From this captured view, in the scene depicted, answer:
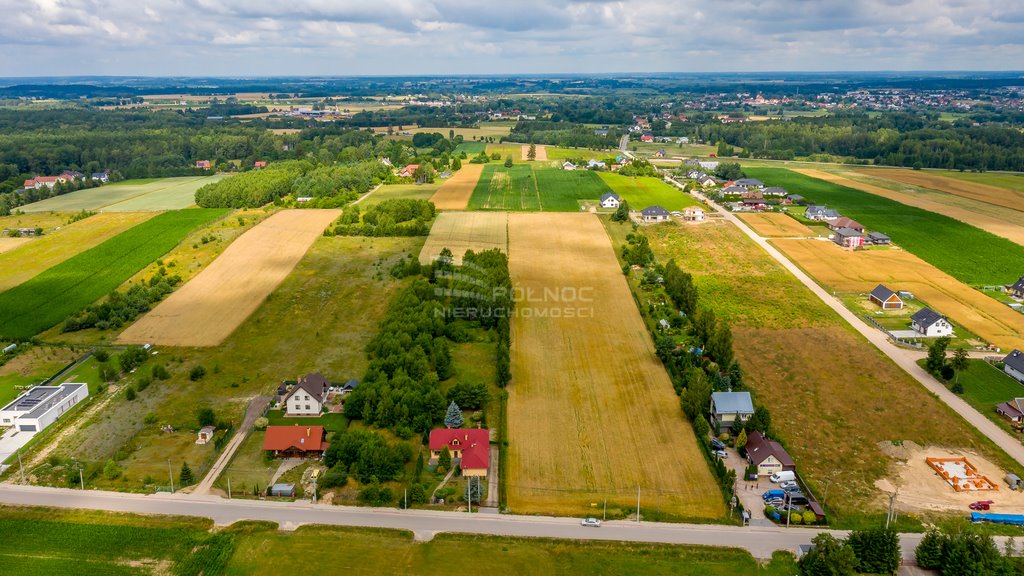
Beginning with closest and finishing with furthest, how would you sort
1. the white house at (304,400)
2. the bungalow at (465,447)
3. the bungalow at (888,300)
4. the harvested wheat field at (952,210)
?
the bungalow at (465,447) → the white house at (304,400) → the bungalow at (888,300) → the harvested wheat field at (952,210)

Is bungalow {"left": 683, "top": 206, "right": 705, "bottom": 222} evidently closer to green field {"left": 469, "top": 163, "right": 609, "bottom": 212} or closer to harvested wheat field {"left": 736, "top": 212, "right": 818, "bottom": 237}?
harvested wheat field {"left": 736, "top": 212, "right": 818, "bottom": 237}

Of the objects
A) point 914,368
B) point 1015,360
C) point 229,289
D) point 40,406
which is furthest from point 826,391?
point 229,289

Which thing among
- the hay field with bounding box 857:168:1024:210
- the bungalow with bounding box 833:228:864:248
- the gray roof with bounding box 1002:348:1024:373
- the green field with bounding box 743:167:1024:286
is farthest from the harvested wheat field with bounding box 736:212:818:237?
the gray roof with bounding box 1002:348:1024:373

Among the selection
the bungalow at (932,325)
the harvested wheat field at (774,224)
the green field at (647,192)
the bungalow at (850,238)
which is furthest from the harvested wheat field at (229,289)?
the bungalow at (850,238)

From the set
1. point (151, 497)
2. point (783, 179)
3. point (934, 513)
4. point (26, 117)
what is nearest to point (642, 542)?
point (934, 513)

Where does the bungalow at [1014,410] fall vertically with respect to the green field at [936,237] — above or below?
below

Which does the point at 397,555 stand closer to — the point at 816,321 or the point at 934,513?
the point at 934,513

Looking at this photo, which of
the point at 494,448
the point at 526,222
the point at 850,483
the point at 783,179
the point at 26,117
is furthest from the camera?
the point at 26,117

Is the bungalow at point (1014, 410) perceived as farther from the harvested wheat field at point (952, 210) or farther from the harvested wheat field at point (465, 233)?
the harvested wheat field at point (952, 210)
